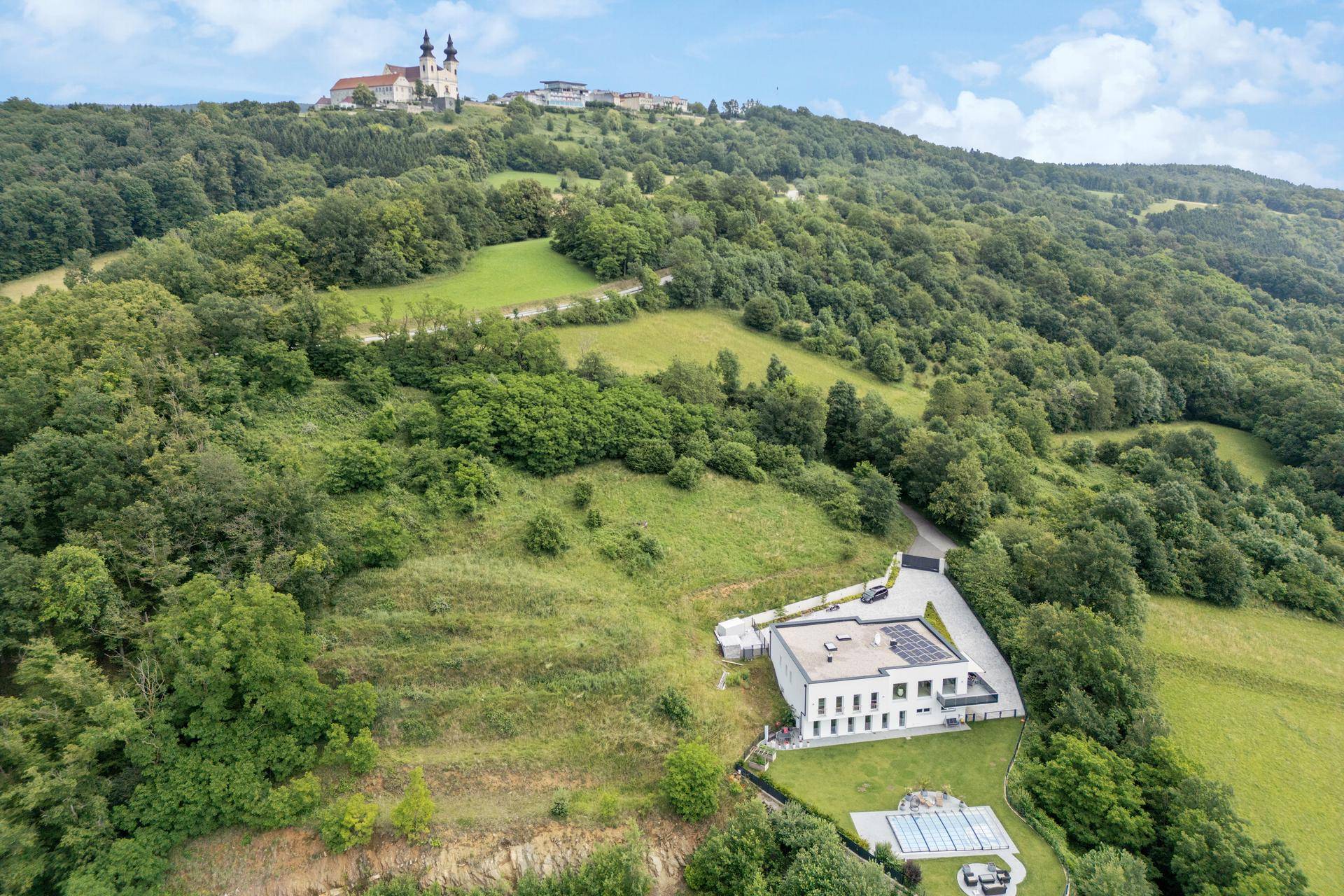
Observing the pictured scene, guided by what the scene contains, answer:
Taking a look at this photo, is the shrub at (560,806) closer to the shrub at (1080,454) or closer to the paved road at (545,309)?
the paved road at (545,309)

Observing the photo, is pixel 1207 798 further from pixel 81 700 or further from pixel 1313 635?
pixel 81 700

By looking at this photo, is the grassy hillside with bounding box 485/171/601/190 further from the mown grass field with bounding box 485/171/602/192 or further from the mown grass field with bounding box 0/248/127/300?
the mown grass field with bounding box 0/248/127/300

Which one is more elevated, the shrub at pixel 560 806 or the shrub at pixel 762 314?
the shrub at pixel 762 314

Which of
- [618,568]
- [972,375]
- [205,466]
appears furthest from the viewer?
[972,375]

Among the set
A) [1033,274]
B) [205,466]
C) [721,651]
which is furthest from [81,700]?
[1033,274]

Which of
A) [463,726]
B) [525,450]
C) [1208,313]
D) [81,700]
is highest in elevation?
[1208,313]

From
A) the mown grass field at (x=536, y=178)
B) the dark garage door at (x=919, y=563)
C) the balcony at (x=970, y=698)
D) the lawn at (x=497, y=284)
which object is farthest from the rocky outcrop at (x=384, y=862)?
the mown grass field at (x=536, y=178)

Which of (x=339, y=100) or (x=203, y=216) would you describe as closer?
(x=203, y=216)

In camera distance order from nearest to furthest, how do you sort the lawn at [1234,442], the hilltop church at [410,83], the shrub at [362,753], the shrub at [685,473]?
the shrub at [362,753] → the shrub at [685,473] → the lawn at [1234,442] → the hilltop church at [410,83]
